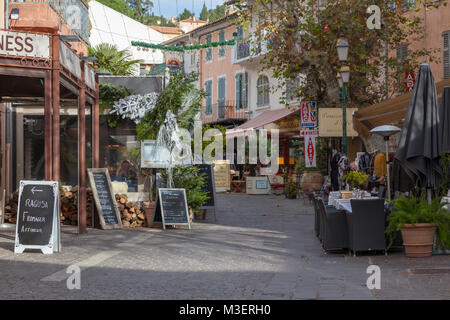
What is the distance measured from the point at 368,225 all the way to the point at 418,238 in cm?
69

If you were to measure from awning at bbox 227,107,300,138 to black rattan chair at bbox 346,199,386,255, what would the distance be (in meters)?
20.5

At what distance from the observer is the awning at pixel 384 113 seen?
13.0 metres

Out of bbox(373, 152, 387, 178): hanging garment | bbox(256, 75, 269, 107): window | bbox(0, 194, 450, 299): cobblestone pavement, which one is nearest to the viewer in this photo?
bbox(0, 194, 450, 299): cobblestone pavement

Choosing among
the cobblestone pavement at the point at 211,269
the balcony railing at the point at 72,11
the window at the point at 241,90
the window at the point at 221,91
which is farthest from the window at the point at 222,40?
the cobblestone pavement at the point at 211,269

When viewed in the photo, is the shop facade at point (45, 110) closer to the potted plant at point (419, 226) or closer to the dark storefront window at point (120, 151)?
the dark storefront window at point (120, 151)

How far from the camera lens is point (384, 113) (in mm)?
14734

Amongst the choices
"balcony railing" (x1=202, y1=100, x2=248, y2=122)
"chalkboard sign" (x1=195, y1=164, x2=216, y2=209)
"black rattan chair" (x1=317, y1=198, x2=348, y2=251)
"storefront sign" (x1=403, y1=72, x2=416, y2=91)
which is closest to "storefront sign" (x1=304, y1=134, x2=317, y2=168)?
"storefront sign" (x1=403, y1=72, x2=416, y2=91)

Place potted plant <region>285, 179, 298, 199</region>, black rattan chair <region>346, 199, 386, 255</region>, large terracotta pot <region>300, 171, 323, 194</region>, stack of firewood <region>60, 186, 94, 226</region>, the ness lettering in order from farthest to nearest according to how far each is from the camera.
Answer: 1. potted plant <region>285, 179, 298, 199</region>
2. large terracotta pot <region>300, 171, 323, 194</region>
3. stack of firewood <region>60, 186, 94, 226</region>
4. the ness lettering
5. black rattan chair <region>346, 199, 386, 255</region>

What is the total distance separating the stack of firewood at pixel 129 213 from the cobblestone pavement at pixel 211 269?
1.42 meters

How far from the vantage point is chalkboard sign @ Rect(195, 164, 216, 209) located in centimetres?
1679

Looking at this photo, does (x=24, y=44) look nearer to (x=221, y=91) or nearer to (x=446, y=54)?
(x=446, y=54)

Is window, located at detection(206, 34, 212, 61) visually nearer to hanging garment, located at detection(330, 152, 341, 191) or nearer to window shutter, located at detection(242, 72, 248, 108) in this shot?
window shutter, located at detection(242, 72, 248, 108)
